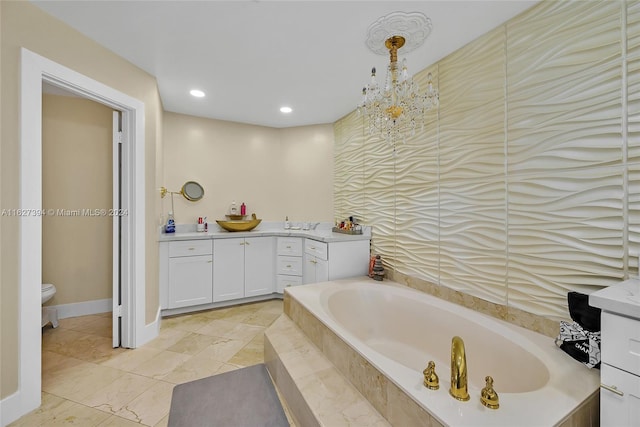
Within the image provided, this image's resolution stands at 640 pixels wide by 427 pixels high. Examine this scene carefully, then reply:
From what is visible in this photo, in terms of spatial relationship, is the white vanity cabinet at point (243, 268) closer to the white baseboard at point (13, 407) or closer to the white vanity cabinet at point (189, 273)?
the white vanity cabinet at point (189, 273)

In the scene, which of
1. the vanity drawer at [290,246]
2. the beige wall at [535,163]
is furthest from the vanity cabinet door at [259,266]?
the beige wall at [535,163]

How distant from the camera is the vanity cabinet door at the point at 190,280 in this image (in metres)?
2.89

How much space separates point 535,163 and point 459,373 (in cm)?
131

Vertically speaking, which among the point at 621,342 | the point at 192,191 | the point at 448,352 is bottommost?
the point at 448,352

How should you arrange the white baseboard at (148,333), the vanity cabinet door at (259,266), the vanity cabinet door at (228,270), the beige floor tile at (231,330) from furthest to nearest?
1. the vanity cabinet door at (259,266)
2. the vanity cabinet door at (228,270)
3. the beige floor tile at (231,330)
4. the white baseboard at (148,333)

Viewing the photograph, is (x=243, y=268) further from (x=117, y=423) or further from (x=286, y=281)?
(x=117, y=423)

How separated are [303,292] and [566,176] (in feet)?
6.34

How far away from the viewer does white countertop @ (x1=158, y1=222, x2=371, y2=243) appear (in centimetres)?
286

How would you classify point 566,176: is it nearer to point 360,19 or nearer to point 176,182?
point 360,19

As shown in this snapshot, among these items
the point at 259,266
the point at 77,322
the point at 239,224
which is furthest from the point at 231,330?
the point at 77,322

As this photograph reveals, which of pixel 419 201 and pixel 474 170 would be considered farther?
pixel 419 201

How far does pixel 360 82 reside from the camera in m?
2.56

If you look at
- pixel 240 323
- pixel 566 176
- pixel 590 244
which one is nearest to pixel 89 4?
pixel 240 323

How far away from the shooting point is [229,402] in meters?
1.68
